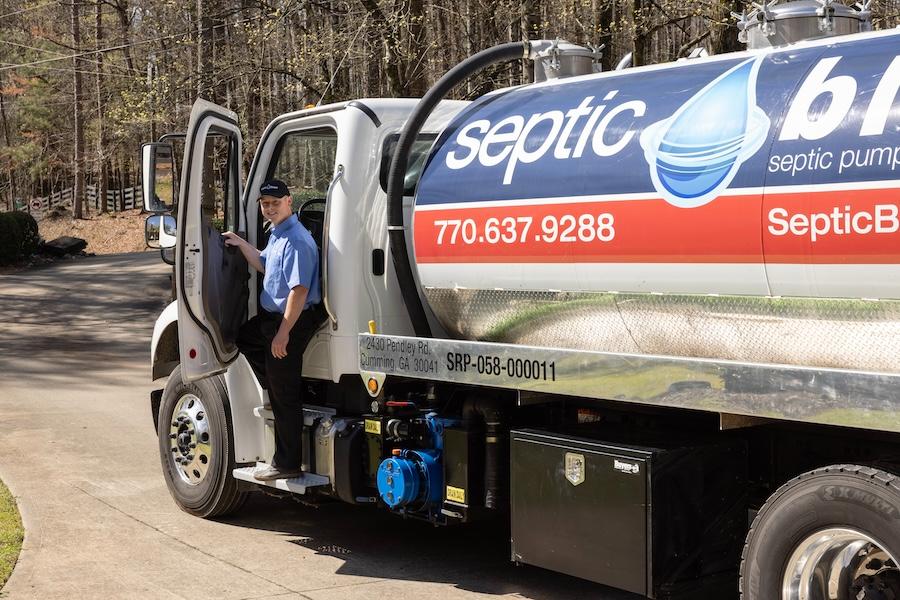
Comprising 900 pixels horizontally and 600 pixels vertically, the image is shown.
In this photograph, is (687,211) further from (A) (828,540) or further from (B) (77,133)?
(B) (77,133)

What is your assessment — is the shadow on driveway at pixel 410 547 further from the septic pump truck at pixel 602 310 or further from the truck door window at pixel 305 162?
the truck door window at pixel 305 162

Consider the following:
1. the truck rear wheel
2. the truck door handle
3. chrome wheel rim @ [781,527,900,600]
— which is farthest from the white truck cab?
chrome wheel rim @ [781,527,900,600]

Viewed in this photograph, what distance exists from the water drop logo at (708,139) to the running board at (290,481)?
9.79 ft

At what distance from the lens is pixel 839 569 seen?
14.8ft

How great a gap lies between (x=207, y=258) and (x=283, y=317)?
1.95 ft

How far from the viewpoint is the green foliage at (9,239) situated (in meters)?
28.2

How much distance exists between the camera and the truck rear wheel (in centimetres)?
427

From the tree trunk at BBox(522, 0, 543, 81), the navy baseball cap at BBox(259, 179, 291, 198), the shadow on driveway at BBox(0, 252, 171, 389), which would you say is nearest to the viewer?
the navy baseball cap at BBox(259, 179, 291, 198)

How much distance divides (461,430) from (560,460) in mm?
955

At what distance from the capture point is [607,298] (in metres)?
5.46

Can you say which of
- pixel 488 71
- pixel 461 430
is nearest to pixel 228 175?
pixel 461 430

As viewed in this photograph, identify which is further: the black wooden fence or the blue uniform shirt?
the black wooden fence

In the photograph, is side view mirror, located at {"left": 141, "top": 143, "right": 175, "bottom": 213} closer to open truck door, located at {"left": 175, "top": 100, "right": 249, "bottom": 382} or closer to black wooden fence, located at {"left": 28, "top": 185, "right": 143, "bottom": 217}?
open truck door, located at {"left": 175, "top": 100, "right": 249, "bottom": 382}

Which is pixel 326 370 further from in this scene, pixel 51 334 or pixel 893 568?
pixel 51 334
